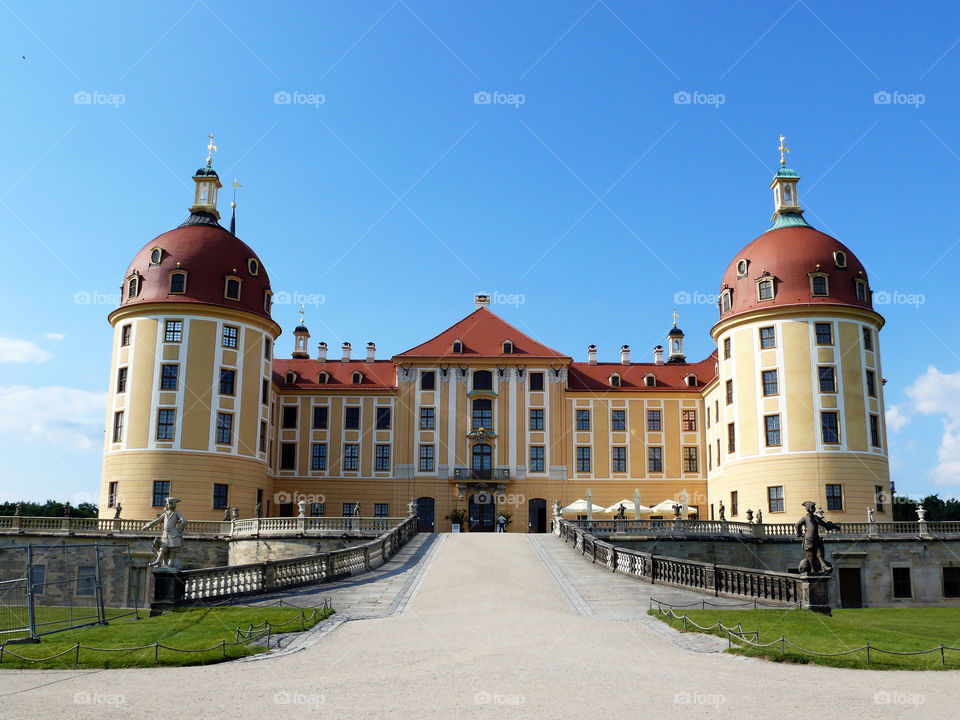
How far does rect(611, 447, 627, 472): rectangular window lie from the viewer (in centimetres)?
5278

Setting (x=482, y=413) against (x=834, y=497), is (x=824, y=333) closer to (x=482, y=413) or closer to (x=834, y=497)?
(x=834, y=497)

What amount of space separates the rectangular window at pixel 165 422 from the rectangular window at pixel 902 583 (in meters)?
34.9

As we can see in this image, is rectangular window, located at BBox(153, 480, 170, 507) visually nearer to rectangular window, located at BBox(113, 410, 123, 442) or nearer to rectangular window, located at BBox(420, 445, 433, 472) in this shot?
rectangular window, located at BBox(113, 410, 123, 442)

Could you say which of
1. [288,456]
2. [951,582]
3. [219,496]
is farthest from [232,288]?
[951,582]

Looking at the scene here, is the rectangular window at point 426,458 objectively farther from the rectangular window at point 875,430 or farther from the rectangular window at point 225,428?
the rectangular window at point 875,430

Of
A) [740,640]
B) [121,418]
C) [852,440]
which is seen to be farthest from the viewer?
[121,418]

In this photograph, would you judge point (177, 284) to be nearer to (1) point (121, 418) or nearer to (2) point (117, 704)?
(1) point (121, 418)

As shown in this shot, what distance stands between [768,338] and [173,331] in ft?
102

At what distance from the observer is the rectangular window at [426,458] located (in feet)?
171

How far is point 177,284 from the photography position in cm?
4572

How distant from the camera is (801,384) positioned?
4259 cm

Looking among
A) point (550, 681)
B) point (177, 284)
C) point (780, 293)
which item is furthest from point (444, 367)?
point (550, 681)

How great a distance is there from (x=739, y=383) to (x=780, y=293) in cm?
509

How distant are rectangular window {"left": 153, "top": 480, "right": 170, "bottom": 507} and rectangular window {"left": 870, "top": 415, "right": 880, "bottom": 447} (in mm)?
35059
